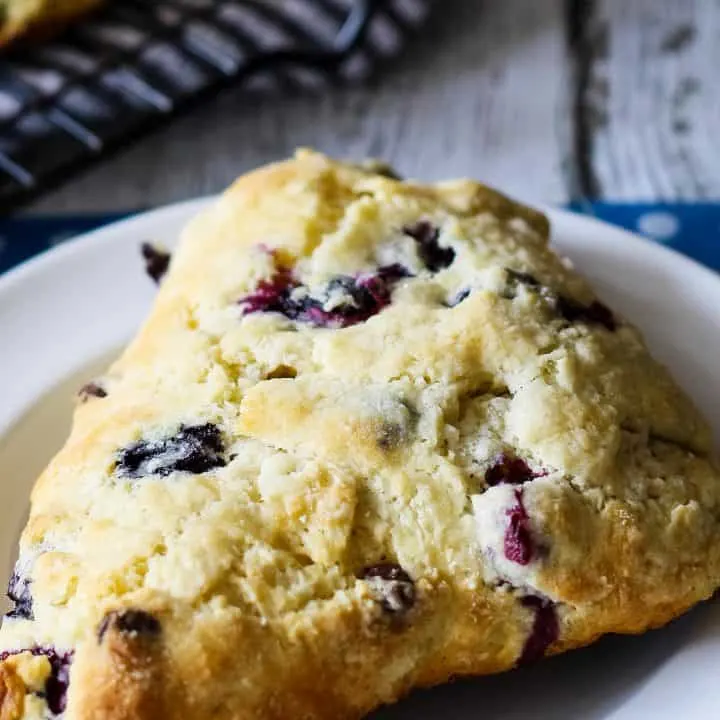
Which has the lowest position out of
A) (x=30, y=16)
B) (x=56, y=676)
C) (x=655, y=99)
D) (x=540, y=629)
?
(x=655, y=99)

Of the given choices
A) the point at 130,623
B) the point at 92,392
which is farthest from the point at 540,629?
the point at 92,392

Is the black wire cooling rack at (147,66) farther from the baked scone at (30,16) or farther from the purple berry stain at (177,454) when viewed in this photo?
the purple berry stain at (177,454)

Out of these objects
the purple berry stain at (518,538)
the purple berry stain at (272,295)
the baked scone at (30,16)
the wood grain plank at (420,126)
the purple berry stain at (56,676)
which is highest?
the baked scone at (30,16)

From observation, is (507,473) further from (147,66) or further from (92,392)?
(147,66)

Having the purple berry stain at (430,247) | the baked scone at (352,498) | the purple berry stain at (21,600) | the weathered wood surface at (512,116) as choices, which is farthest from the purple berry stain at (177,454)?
the weathered wood surface at (512,116)

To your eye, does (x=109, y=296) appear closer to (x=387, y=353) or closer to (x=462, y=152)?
(x=387, y=353)

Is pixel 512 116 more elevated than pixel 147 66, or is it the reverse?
pixel 147 66

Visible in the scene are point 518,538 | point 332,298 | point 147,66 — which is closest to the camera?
point 518,538
